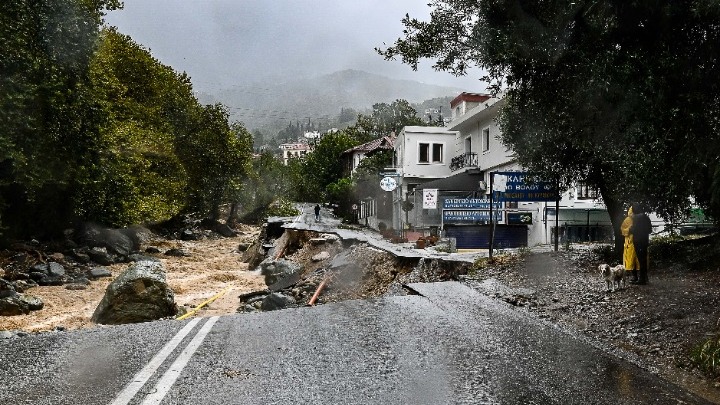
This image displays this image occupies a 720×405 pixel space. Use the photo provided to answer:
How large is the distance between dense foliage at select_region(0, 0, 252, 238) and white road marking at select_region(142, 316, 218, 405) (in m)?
15.7

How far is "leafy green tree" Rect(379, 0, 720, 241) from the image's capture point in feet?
21.2

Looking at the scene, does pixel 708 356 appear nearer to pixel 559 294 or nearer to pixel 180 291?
pixel 559 294

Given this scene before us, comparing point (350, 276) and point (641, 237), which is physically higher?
point (641, 237)

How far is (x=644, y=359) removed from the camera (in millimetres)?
6793

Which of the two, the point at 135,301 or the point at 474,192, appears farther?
the point at 474,192

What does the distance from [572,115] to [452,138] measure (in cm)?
3630

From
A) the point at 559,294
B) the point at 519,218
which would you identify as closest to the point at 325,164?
the point at 519,218

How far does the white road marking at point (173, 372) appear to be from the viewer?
5.00 m

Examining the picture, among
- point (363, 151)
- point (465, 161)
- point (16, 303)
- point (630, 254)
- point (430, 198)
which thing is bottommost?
point (16, 303)

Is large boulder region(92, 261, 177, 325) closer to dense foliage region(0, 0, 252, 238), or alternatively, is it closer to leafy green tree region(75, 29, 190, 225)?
dense foliage region(0, 0, 252, 238)

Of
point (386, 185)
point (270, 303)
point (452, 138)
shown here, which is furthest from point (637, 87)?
point (452, 138)

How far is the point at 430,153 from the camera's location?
45094mm

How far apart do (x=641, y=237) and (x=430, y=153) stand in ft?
110

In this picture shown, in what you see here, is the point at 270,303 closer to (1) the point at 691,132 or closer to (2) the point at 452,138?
(1) the point at 691,132
